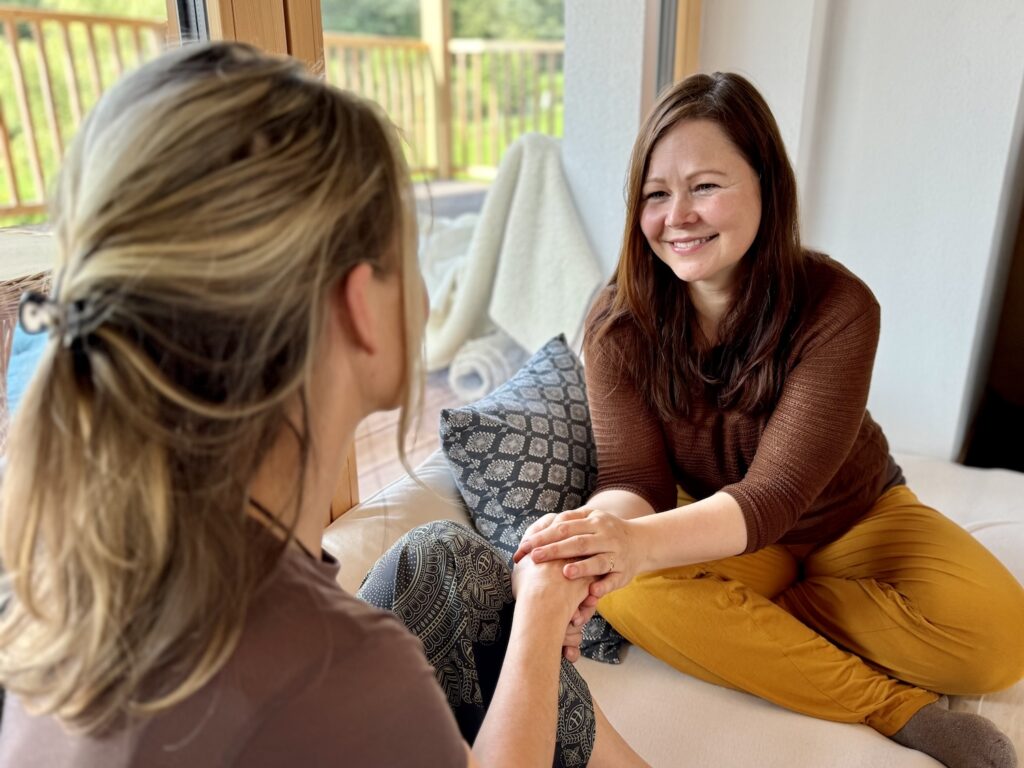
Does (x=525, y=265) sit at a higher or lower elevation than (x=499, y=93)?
lower

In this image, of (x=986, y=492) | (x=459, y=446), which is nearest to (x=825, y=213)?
(x=986, y=492)

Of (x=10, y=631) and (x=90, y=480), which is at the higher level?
(x=90, y=480)

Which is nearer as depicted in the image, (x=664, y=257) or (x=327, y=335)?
(x=327, y=335)

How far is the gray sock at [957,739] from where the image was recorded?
117cm

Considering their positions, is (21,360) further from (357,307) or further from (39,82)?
(39,82)

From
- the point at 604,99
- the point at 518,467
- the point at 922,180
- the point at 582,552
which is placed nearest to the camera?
the point at 582,552

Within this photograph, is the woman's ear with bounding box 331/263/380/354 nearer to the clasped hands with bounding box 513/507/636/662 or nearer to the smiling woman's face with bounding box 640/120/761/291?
the clasped hands with bounding box 513/507/636/662

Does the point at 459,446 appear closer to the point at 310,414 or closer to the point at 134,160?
the point at 310,414

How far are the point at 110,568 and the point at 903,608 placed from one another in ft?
3.96

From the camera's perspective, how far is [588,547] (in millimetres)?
1110

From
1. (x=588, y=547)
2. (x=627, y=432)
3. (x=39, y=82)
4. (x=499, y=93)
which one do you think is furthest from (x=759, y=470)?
(x=499, y=93)

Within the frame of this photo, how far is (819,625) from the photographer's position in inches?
56.0

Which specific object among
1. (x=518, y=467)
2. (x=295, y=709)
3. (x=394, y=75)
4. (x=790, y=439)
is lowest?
(x=518, y=467)

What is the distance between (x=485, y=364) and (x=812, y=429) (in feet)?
4.98
